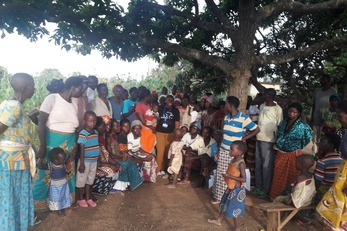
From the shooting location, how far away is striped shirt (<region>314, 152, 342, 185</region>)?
416 cm

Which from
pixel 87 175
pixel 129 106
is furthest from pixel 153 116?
pixel 87 175

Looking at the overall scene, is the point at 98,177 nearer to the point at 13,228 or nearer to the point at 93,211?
the point at 93,211

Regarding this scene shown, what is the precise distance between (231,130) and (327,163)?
141 cm

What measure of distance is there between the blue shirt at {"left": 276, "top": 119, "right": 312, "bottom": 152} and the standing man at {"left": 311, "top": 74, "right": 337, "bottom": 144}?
193 centimetres

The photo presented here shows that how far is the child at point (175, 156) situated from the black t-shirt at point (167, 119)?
44 centimetres

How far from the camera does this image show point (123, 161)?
17.6ft

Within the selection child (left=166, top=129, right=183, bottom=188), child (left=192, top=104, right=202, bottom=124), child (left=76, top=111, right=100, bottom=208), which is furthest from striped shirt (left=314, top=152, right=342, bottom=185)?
child (left=76, top=111, right=100, bottom=208)

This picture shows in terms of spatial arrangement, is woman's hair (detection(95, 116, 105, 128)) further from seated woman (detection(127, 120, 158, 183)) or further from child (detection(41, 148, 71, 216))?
seated woman (detection(127, 120, 158, 183))

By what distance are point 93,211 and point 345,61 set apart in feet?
37.4

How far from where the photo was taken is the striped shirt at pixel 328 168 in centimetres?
416

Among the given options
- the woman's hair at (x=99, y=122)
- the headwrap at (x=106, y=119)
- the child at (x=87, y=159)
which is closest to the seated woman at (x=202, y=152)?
the headwrap at (x=106, y=119)

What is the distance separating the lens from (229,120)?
4.80 metres

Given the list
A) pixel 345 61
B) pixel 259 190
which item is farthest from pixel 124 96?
pixel 345 61

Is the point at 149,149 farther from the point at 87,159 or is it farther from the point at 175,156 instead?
the point at 87,159
